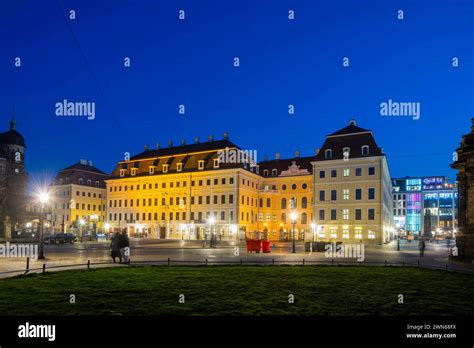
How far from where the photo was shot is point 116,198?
92812 mm

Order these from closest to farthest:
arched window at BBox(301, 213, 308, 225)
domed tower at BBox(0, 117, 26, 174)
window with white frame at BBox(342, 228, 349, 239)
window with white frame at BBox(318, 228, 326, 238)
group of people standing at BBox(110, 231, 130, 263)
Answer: group of people standing at BBox(110, 231, 130, 263) → window with white frame at BBox(342, 228, 349, 239) → window with white frame at BBox(318, 228, 326, 238) → domed tower at BBox(0, 117, 26, 174) → arched window at BBox(301, 213, 308, 225)

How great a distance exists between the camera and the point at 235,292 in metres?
13.6

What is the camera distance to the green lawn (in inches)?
428

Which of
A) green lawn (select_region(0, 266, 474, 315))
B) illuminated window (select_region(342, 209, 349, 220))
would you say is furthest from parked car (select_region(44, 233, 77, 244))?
illuminated window (select_region(342, 209, 349, 220))

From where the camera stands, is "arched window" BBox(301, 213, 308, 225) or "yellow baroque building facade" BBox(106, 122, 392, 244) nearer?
"yellow baroque building facade" BBox(106, 122, 392, 244)

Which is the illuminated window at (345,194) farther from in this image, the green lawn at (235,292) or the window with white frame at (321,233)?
the green lawn at (235,292)

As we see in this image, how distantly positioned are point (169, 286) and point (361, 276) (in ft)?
27.9

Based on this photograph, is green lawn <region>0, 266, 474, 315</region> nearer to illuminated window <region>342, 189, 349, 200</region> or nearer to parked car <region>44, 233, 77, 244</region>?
parked car <region>44, 233, 77, 244</region>

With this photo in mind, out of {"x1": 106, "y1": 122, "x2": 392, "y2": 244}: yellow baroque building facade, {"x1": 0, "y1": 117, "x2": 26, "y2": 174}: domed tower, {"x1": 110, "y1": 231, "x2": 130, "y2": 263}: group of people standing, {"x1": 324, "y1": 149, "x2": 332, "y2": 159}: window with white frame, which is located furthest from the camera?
{"x1": 0, "y1": 117, "x2": 26, "y2": 174}: domed tower

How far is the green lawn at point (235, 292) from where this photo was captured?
35.7ft

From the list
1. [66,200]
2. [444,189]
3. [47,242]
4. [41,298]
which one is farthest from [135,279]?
[444,189]

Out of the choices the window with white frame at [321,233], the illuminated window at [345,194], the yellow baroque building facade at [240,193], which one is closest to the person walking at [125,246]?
the yellow baroque building facade at [240,193]

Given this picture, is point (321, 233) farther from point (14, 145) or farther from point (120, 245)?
point (14, 145)

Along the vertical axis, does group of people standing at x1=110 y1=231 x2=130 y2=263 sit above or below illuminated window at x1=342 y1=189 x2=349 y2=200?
below
